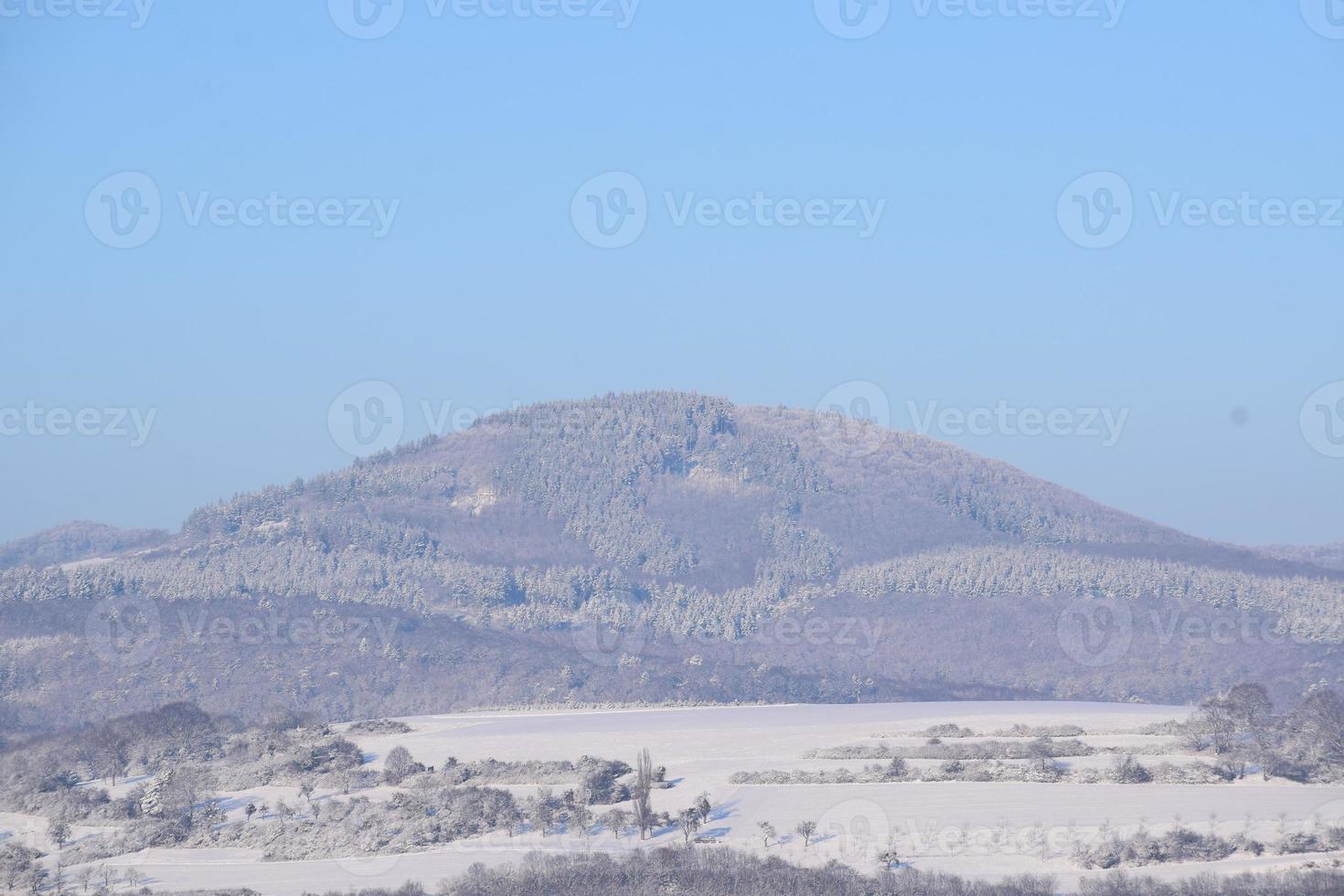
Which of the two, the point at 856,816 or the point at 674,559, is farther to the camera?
the point at 674,559

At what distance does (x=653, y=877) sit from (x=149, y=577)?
3596 inches

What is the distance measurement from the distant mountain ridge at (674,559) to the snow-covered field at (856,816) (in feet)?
114

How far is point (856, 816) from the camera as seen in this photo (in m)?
51.3

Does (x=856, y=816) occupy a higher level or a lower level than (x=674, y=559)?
lower

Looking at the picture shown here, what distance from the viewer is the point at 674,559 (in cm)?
14688

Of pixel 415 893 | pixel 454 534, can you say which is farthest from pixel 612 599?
pixel 415 893

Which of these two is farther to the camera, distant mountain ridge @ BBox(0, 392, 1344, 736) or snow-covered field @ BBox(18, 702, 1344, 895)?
distant mountain ridge @ BBox(0, 392, 1344, 736)

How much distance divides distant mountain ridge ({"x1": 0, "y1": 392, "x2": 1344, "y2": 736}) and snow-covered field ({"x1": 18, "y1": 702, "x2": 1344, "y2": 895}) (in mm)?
34763

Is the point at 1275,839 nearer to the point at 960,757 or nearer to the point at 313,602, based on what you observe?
the point at 960,757

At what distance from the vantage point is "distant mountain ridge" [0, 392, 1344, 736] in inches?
4380

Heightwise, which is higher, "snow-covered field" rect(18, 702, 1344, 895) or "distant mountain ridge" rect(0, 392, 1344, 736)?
"distant mountain ridge" rect(0, 392, 1344, 736)

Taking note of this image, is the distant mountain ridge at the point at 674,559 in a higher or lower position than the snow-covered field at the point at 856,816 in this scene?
higher

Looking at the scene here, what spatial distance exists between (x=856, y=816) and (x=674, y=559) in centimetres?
9578

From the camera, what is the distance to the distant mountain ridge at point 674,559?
365 feet
